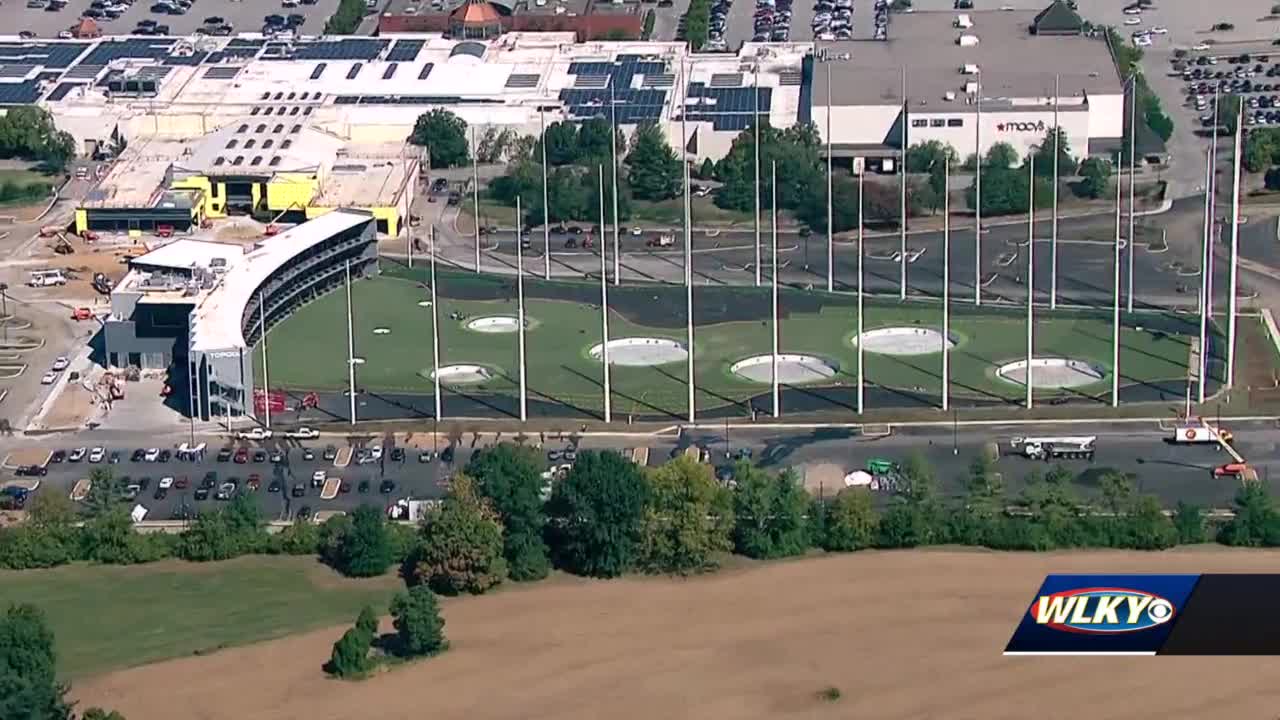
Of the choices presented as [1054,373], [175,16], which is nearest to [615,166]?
[1054,373]

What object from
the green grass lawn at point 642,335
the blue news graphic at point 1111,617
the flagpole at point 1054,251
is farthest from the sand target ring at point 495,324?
the blue news graphic at point 1111,617

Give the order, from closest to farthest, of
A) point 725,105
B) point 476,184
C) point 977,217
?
point 977,217 → point 476,184 → point 725,105

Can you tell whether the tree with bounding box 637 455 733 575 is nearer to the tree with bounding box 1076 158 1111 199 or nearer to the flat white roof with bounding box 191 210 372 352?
the flat white roof with bounding box 191 210 372 352

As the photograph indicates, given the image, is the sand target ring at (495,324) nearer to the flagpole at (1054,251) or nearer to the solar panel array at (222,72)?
the flagpole at (1054,251)

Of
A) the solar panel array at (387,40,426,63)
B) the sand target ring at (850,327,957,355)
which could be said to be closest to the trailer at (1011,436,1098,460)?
the sand target ring at (850,327,957,355)

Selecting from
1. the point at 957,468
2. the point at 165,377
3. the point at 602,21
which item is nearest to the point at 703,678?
the point at 957,468

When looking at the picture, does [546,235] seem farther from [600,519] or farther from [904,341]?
[600,519]

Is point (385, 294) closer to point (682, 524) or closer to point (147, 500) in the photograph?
point (147, 500)
